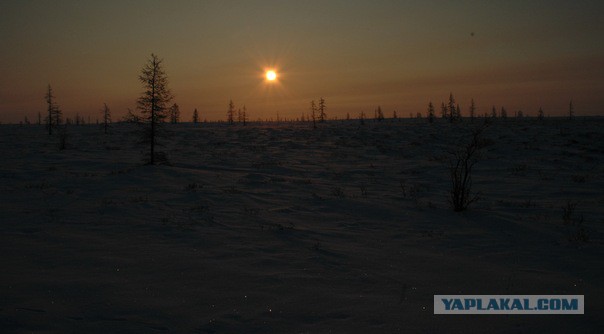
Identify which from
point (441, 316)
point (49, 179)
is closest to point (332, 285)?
point (441, 316)

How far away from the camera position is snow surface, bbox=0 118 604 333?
4.59 meters

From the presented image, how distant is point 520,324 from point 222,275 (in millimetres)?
3936

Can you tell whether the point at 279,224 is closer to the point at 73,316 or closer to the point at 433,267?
the point at 433,267

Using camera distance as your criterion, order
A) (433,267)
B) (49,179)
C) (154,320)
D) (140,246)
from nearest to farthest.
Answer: (154,320)
(433,267)
(140,246)
(49,179)

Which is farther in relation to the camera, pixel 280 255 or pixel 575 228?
pixel 575 228

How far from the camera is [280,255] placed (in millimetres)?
6895

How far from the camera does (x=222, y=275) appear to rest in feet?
19.4

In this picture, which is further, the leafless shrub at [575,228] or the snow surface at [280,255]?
the leafless shrub at [575,228]

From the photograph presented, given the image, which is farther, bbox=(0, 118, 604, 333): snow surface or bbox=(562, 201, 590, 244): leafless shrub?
bbox=(562, 201, 590, 244): leafless shrub

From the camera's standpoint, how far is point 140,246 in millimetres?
7266

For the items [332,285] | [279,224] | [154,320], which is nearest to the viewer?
[154,320]

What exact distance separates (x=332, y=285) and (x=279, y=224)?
3632 mm

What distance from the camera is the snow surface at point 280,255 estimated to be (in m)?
4.59

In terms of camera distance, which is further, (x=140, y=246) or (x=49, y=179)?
(x=49, y=179)
